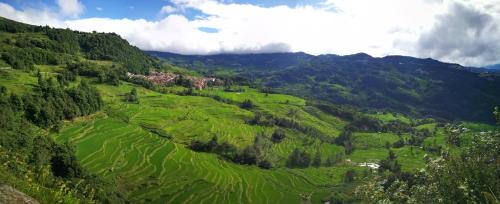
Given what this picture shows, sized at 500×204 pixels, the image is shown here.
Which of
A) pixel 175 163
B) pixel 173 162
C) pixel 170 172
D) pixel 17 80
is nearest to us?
pixel 170 172

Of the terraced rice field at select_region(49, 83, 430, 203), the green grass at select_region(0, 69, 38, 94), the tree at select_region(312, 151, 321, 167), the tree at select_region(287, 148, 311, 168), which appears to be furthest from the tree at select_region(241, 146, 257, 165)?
the green grass at select_region(0, 69, 38, 94)

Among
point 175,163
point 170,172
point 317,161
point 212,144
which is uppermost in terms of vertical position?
point 212,144

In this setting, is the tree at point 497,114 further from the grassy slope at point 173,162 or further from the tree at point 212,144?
the tree at point 212,144

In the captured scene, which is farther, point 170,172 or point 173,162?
point 173,162

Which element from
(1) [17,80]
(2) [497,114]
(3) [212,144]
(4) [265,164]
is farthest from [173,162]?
(2) [497,114]

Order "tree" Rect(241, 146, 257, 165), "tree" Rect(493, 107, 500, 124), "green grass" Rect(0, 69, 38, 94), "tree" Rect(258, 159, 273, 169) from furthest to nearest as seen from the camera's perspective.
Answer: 1. "tree" Rect(258, 159, 273, 169)
2. "tree" Rect(241, 146, 257, 165)
3. "green grass" Rect(0, 69, 38, 94)
4. "tree" Rect(493, 107, 500, 124)

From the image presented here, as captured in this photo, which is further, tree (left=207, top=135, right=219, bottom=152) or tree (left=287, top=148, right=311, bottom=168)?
tree (left=287, top=148, right=311, bottom=168)

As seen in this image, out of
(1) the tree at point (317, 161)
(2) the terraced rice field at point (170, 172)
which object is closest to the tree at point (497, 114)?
(2) the terraced rice field at point (170, 172)

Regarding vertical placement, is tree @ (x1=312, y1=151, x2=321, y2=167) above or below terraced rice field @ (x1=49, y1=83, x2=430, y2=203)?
below

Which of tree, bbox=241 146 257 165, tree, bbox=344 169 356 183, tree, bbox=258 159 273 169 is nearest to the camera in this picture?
tree, bbox=241 146 257 165

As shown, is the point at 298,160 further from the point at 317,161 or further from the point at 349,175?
the point at 349,175

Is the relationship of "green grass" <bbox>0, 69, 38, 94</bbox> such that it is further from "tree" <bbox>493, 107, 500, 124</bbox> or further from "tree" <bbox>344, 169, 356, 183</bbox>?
"tree" <bbox>493, 107, 500, 124</bbox>

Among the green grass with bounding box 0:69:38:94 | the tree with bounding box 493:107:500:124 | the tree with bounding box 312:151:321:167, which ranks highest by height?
the tree with bounding box 493:107:500:124
